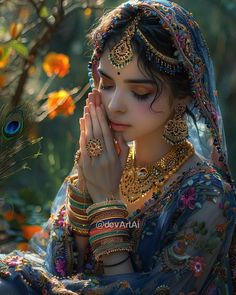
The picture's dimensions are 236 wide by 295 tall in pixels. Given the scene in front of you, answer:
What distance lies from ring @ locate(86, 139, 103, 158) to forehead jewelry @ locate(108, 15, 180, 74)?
277mm

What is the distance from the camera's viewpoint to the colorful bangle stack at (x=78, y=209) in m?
3.08

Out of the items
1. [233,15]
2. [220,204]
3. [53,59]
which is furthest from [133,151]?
[233,15]

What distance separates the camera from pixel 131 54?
2.92m

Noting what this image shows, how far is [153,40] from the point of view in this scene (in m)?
2.92

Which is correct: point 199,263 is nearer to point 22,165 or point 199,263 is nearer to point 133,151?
point 133,151

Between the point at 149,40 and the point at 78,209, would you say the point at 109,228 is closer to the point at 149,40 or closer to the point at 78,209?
the point at 78,209

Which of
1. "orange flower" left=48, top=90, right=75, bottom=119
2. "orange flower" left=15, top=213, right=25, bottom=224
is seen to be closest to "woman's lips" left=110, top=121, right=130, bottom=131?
"orange flower" left=48, top=90, right=75, bottom=119

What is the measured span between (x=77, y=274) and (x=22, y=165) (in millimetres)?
503

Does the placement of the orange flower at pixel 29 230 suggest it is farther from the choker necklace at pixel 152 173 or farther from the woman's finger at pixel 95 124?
the woman's finger at pixel 95 124

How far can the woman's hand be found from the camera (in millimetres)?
2984

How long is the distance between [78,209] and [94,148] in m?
0.25

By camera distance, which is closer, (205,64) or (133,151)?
(205,64)

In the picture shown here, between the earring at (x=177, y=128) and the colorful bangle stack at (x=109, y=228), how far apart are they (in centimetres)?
30

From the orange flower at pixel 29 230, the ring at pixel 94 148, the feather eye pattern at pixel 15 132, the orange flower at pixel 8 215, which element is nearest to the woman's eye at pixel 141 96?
the ring at pixel 94 148
